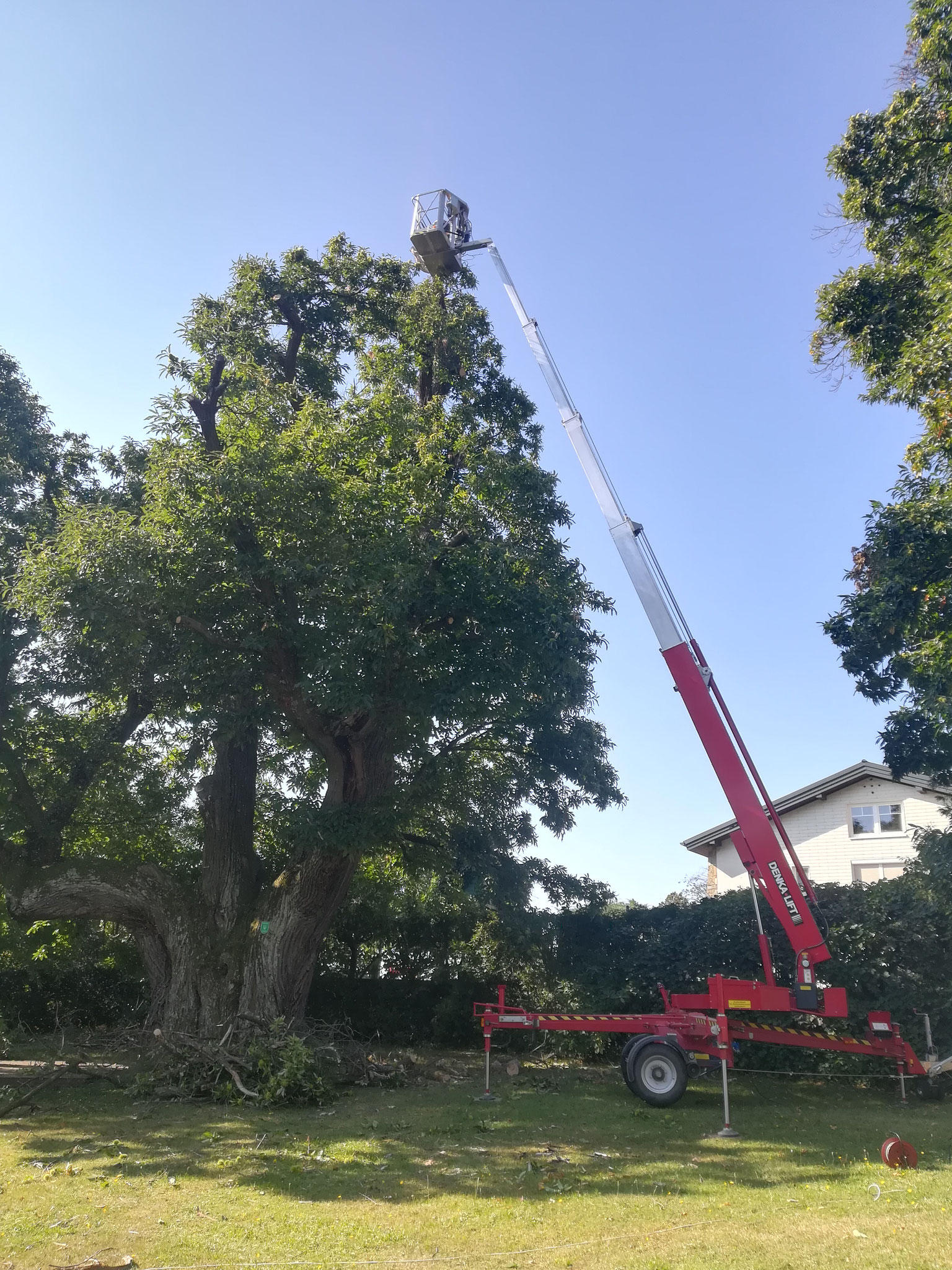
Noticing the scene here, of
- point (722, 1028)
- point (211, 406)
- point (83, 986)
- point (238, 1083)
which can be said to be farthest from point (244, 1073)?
point (211, 406)

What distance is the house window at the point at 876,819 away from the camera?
27.5m

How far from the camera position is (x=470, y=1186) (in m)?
7.11

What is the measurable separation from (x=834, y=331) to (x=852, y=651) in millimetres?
5770

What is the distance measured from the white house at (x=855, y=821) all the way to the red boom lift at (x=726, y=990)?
619 inches

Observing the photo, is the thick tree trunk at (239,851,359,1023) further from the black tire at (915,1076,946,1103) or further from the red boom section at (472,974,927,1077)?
the black tire at (915,1076,946,1103)

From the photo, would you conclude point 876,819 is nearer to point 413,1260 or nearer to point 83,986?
point 83,986

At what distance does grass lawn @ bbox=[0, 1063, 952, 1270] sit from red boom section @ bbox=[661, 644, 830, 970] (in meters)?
2.18

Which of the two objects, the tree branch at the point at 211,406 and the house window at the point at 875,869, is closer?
the tree branch at the point at 211,406

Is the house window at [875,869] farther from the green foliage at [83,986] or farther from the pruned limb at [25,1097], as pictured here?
the pruned limb at [25,1097]

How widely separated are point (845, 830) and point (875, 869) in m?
1.45

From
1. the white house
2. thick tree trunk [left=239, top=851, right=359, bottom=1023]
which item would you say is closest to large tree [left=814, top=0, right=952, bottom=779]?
thick tree trunk [left=239, top=851, right=359, bottom=1023]

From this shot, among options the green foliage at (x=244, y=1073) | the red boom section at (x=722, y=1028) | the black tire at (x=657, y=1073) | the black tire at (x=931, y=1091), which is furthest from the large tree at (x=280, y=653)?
the black tire at (x=931, y=1091)

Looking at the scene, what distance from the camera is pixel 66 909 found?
14.4m

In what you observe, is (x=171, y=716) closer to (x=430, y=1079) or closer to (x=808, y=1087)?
(x=430, y=1079)
